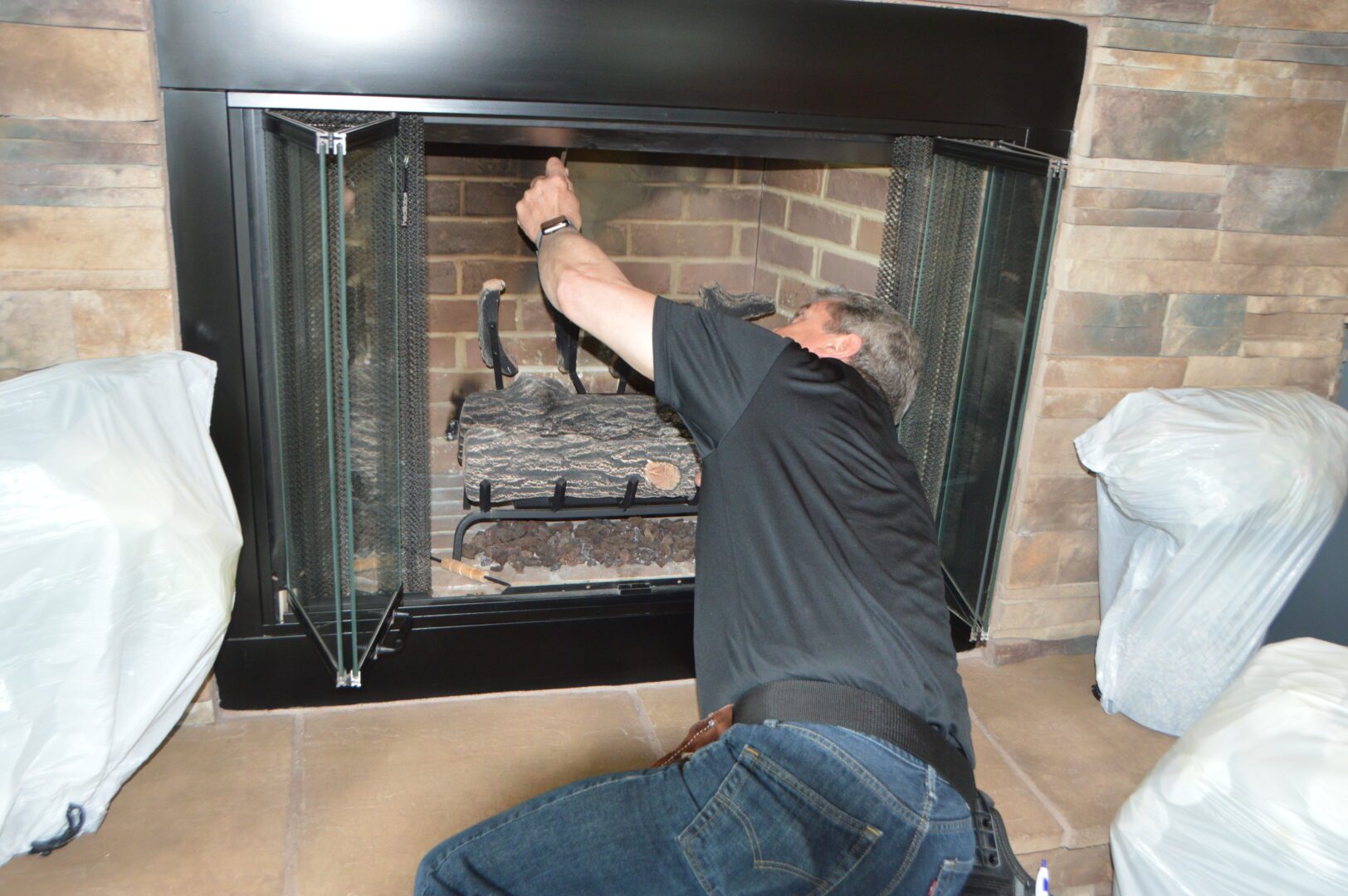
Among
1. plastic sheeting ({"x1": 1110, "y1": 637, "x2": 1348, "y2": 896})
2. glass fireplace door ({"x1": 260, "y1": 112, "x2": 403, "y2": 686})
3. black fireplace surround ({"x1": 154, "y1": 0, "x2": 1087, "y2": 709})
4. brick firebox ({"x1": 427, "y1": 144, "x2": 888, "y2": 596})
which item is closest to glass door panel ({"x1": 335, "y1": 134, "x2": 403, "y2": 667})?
glass fireplace door ({"x1": 260, "y1": 112, "x2": 403, "y2": 686})

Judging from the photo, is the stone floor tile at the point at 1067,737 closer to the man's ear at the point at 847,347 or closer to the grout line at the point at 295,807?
the man's ear at the point at 847,347


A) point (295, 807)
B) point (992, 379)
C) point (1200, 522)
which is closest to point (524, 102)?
point (992, 379)

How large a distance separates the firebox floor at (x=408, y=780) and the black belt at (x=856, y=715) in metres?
0.56

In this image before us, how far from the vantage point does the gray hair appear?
163 cm

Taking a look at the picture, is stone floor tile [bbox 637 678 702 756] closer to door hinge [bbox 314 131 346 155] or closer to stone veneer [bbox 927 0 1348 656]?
stone veneer [bbox 927 0 1348 656]

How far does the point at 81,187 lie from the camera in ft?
4.99

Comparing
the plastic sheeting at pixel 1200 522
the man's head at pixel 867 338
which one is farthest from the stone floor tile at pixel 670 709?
the plastic sheeting at pixel 1200 522

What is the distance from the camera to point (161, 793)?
5.57 ft

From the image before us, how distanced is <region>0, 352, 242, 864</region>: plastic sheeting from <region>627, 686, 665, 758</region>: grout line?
29.2 inches

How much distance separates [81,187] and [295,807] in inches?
38.0

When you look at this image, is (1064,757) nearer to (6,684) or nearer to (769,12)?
(769,12)

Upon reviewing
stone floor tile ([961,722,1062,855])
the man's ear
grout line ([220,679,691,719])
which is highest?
the man's ear

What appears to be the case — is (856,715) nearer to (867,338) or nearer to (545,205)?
(867,338)

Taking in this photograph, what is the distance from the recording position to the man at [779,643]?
3.98ft
